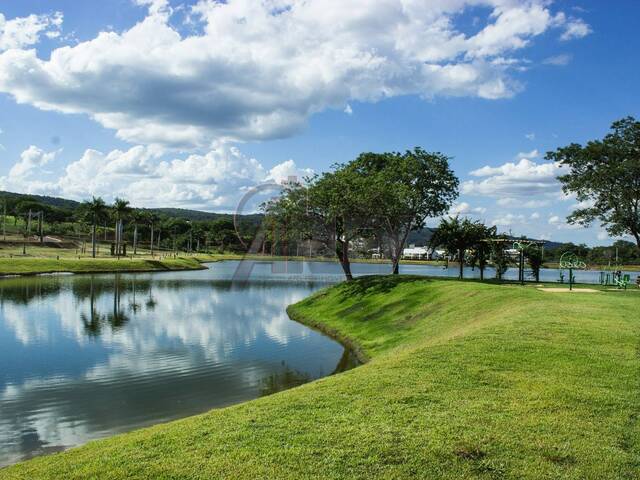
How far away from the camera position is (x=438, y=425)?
1036 cm

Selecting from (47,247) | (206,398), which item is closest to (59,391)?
(206,398)

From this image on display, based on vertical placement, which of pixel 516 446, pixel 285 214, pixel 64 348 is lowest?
pixel 64 348

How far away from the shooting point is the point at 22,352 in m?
27.2

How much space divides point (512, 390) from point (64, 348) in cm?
2495

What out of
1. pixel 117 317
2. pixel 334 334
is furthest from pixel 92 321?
pixel 334 334

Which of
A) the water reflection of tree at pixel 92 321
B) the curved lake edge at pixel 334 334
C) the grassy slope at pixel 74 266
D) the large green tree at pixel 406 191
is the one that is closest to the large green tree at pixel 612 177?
the large green tree at pixel 406 191

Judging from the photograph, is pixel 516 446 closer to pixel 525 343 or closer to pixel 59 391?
pixel 525 343

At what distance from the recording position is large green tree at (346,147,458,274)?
49.7m

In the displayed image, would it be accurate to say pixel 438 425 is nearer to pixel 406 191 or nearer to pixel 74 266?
pixel 406 191

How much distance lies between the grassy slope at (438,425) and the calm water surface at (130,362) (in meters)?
5.57

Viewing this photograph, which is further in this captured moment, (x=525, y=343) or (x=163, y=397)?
(x=163, y=397)

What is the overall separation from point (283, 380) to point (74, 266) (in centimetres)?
8458

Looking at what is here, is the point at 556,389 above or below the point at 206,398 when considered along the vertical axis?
above

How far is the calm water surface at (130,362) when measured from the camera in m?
17.1
